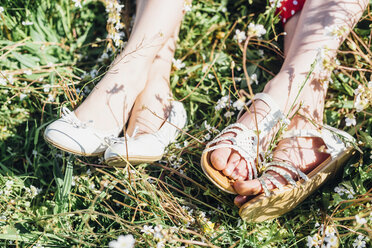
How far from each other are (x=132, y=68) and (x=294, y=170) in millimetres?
851

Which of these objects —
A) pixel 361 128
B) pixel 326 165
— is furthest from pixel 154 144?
pixel 361 128

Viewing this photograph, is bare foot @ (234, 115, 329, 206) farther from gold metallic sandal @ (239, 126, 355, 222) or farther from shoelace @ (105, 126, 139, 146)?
shoelace @ (105, 126, 139, 146)

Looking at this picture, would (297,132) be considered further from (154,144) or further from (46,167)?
(46,167)

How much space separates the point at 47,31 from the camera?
201cm

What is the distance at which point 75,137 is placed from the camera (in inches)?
55.7

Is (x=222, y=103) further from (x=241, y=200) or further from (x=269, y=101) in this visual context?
(x=241, y=200)

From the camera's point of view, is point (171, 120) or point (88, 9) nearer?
point (171, 120)

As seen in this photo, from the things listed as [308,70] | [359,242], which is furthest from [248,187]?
[308,70]

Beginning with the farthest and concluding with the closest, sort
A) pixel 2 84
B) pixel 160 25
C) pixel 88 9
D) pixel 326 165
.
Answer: pixel 88 9 → pixel 2 84 → pixel 160 25 → pixel 326 165

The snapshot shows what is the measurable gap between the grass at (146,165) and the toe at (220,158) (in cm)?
20

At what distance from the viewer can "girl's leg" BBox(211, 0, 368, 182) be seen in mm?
1492

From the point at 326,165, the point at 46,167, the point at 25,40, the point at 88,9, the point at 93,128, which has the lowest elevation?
the point at 46,167

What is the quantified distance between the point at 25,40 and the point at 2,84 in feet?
1.24

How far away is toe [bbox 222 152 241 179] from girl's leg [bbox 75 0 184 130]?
20.4 inches
